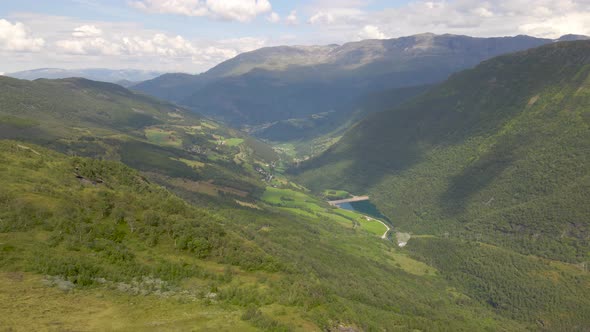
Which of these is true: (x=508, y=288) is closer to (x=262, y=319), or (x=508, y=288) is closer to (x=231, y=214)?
(x=231, y=214)

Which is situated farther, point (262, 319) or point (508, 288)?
point (508, 288)

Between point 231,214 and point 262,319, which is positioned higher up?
point 262,319

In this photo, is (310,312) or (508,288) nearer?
(310,312)

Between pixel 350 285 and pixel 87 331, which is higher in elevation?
pixel 87 331

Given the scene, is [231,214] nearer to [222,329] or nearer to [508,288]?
[222,329]

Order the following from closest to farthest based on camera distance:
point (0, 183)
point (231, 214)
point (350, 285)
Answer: point (0, 183) → point (350, 285) → point (231, 214)

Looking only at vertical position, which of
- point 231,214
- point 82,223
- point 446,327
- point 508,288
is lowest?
point 508,288

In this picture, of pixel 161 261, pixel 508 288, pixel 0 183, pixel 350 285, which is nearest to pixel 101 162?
pixel 0 183

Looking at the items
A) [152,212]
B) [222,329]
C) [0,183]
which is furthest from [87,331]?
[0,183]

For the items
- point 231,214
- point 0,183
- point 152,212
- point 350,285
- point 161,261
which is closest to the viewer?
point 161,261
